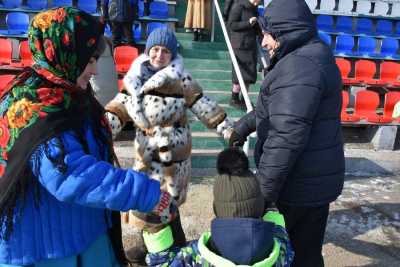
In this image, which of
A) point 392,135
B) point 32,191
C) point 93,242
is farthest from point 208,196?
point 392,135

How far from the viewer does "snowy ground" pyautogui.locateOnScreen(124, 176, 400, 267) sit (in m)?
3.34

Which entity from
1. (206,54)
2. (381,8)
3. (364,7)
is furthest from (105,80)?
(381,8)

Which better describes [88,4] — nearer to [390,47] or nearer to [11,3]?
[11,3]

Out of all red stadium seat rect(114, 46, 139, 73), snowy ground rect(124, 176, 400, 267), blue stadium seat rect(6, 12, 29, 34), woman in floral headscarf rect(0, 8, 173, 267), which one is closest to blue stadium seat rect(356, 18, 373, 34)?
red stadium seat rect(114, 46, 139, 73)

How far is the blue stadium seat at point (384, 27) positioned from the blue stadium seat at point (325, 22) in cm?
122

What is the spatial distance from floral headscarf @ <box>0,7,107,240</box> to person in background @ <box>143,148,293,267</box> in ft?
1.72

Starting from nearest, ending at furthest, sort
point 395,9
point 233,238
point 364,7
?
1. point 233,238
2. point 364,7
3. point 395,9

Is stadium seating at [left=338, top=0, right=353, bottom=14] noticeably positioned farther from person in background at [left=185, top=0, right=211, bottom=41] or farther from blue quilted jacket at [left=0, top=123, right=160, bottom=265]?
blue quilted jacket at [left=0, top=123, right=160, bottom=265]

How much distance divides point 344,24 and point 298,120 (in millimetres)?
9187

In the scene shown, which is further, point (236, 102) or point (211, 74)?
point (211, 74)

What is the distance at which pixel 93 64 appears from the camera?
1.51 meters

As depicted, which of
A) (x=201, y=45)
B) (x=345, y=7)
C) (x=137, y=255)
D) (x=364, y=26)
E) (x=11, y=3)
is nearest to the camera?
(x=137, y=255)

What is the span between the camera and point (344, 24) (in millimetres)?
10156

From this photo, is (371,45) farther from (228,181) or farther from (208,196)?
(228,181)
